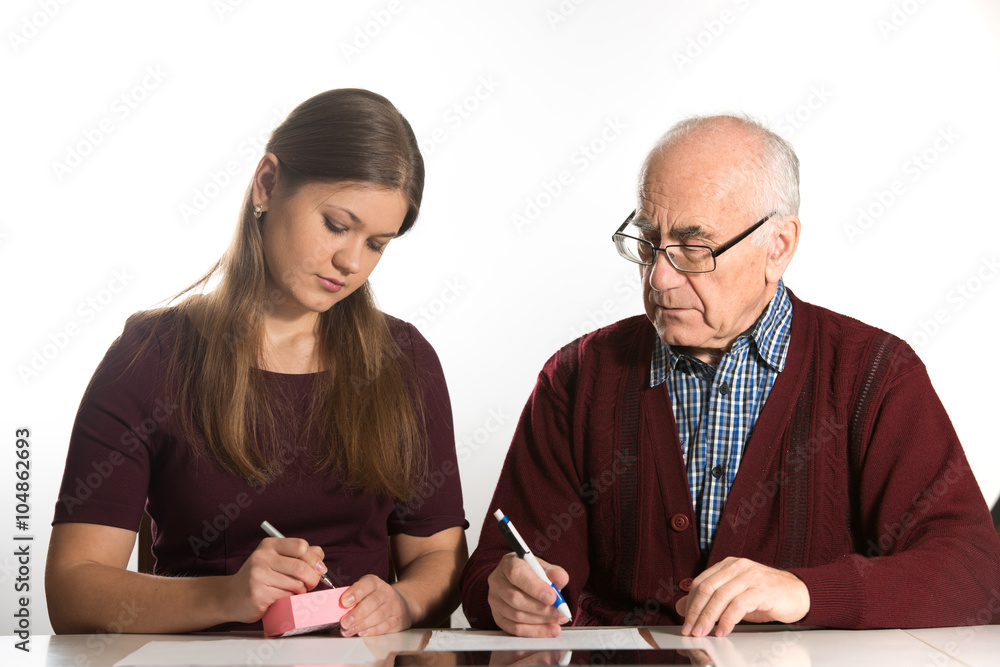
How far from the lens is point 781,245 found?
1.60 m

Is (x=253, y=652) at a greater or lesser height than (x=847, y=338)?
lesser

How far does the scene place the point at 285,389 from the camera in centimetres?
164

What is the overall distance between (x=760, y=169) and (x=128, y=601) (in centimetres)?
127

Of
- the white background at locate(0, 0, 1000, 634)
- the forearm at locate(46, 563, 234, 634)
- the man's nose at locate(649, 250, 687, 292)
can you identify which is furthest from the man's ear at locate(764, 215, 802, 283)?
the white background at locate(0, 0, 1000, 634)

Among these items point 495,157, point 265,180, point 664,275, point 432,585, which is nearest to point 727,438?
point 664,275

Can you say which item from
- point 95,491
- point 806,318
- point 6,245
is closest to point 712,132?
point 806,318

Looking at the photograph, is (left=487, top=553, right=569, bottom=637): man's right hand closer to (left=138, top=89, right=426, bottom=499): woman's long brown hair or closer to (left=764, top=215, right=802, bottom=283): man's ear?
(left=138, top=89, right=426, bottom=499): woman's long brown hair

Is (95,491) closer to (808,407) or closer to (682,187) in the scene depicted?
(682,187)

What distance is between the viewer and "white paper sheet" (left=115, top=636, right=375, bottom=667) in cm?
111

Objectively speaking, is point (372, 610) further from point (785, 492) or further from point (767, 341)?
point (767, 341)

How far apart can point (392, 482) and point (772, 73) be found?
1970 millimetres

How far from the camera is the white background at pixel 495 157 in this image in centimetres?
277

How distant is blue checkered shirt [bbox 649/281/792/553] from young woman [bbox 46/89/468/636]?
461 mm

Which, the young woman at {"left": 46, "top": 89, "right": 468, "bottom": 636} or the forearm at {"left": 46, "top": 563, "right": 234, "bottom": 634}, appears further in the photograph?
the young woman at {"left": 46, "top": 89, "right": 468, "bottom": 636}
